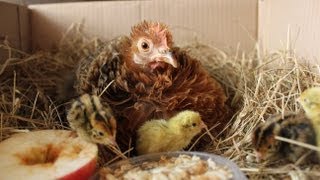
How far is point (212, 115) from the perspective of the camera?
1350 millimetres

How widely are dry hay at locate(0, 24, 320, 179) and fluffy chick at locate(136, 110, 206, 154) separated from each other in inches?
5.1

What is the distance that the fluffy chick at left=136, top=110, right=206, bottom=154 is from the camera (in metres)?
1.16

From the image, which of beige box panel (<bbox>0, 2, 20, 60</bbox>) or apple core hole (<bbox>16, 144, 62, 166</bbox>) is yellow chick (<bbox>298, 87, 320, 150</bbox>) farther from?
beige box panel (<bbox>0, 2, 20, 60</bbox>)

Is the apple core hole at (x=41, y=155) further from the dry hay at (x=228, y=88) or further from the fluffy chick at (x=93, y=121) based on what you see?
the dry hay at (x=228, y=88)

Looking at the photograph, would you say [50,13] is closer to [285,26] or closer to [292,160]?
[285,26]

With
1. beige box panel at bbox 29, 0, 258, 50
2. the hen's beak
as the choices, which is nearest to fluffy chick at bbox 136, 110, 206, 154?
the hen's beak

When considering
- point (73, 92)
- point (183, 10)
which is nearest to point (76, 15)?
point (183, 10)

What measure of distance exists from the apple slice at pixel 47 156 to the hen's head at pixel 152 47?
0.37 metres

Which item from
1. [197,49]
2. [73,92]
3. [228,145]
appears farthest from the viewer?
[197,49]

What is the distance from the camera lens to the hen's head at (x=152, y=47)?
4.17 ft

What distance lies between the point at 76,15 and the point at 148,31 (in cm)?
80

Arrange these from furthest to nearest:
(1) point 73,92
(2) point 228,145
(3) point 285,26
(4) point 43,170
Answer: (3) point 285,26
(1) point 73,92
(2) point 228,145
(4) point 43,170

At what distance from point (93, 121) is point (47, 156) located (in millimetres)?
172

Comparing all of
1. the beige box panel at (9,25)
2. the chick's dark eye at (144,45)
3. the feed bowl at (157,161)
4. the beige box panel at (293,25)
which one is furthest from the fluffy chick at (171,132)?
the beige box panel at (9,25)
